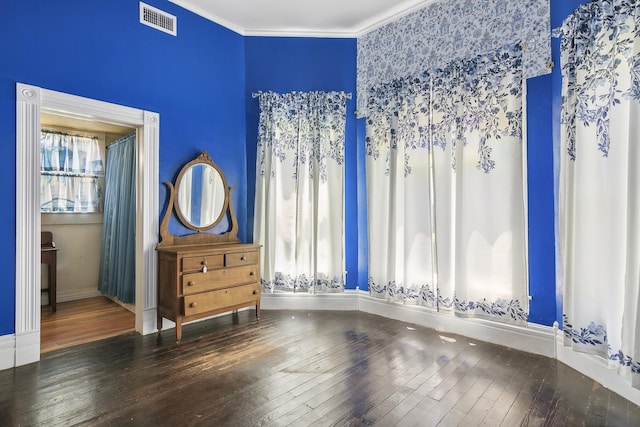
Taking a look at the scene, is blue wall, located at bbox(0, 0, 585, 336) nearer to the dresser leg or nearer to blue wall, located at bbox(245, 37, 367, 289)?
blue wall, located at bbox(245, 37, 367, 289)

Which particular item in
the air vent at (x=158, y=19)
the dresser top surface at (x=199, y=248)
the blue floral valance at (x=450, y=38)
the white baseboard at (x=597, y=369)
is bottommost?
the white baseboard at (x=597, y=369)

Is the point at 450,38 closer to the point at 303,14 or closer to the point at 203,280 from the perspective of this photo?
the point at 303,14

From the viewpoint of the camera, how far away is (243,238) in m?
4.04

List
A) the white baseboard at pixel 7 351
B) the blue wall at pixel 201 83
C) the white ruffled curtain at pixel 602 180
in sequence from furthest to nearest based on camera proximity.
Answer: the blue wall at pixel 201 83, the white baseboard at pixel 7 351, the white ruffled curtain at pixel 602 180

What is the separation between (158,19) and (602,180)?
12.5 ft

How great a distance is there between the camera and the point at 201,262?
3.15m

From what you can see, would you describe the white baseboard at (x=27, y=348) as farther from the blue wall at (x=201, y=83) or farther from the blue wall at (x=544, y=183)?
the blue wall at (x=544, y=183)

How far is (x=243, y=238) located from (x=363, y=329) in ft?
5.53

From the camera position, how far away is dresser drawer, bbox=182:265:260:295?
306cm

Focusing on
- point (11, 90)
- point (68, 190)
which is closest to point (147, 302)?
point (11, 90)

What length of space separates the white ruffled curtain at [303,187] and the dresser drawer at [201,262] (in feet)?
Result: 2.50

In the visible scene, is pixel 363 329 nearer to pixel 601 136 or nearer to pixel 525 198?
pixel 525 198

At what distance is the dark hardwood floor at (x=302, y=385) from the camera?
1.89m

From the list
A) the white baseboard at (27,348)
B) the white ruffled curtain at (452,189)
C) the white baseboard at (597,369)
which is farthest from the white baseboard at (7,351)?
the white baseboard at (597,369)
